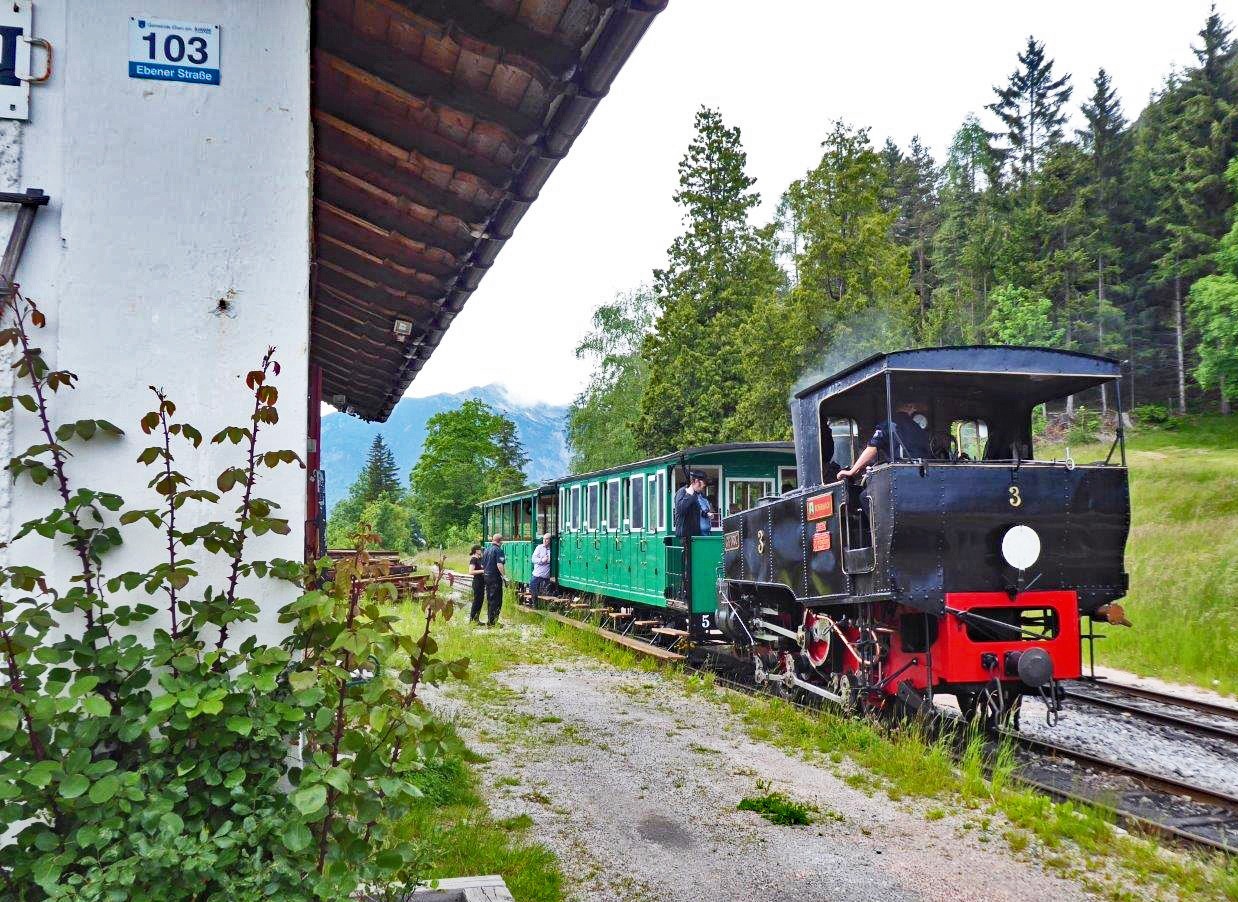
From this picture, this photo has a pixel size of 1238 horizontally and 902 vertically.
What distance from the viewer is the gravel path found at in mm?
4969

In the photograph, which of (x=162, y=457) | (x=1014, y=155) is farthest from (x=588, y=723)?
(x=1014, y=155)

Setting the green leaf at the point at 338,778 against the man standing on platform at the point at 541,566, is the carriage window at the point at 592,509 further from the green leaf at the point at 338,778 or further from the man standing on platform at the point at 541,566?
the green leaf at the point at 338,778

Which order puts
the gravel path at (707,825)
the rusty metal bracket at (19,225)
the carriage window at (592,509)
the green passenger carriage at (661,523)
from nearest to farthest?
the rusty metal bracket at (19,225) < the gravel path at (707,825) < the green passenger carriage at (661,523) < the carriage window at (592,509)

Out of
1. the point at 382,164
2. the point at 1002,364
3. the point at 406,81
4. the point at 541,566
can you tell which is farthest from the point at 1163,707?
the point at 541,566

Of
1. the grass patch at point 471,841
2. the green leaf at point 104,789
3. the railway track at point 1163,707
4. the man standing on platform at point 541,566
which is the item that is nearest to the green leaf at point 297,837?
the green leaf at point 104,789

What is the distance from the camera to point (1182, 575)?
17.1m

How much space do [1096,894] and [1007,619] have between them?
303 cm

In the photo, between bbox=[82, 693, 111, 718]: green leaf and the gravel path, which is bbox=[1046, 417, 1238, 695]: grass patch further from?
bbox=[82, 693, 111, 718]: green leaf

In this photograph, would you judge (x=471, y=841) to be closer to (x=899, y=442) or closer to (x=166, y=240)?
(x=166, y=240)

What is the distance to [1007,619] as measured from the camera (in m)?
7.64

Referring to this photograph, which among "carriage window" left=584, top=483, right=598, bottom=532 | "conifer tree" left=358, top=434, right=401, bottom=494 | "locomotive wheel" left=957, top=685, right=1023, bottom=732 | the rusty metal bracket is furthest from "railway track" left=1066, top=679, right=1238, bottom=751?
"conifer tree" left=358, top=434, right=401, bottom=494

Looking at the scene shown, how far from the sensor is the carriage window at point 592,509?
60.0 ft

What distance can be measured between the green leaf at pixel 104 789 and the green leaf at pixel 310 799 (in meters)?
0.46

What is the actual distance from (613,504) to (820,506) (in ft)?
28.7
